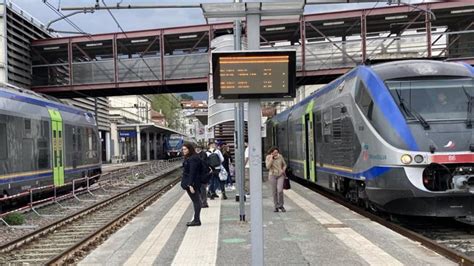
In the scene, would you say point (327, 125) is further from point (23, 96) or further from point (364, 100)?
point (23, 96)

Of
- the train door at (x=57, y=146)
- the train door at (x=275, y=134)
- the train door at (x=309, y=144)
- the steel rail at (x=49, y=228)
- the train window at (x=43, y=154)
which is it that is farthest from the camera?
the train door at (x=275, y=134)

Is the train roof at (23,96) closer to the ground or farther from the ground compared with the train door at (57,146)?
farther from the ground

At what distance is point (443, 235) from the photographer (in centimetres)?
1002

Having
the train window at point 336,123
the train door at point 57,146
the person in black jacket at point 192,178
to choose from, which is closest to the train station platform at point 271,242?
the person in black jacket at point 192,178

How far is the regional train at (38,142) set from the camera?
47.8ft

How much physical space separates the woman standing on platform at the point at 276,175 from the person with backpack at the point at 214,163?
2.24 m

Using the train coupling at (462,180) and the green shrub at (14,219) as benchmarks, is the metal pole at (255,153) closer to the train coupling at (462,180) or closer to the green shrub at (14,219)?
the train coupling at (462,180)

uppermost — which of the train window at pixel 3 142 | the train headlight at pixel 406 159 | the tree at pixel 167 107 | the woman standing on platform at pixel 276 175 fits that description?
the tree at pixel 167 107

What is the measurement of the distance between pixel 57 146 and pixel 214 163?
612cm

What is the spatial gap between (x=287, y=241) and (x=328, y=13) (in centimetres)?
2290

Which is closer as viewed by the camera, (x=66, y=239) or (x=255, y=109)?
(x=255, y=109)

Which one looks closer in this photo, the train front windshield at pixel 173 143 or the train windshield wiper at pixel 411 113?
the train windshield wiper at pixel 411 113

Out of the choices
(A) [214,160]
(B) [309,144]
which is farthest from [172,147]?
(A) [214,160]

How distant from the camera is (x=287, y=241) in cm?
932
